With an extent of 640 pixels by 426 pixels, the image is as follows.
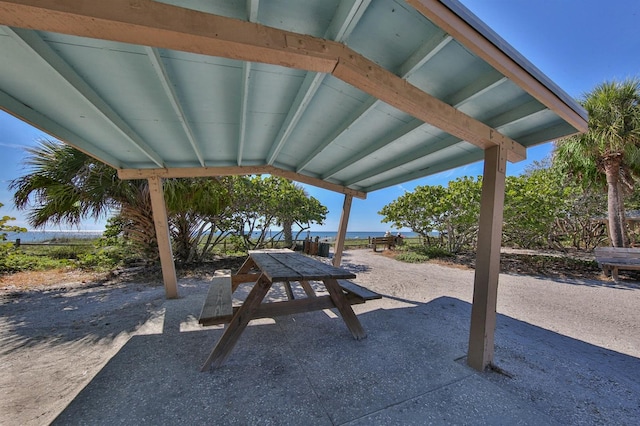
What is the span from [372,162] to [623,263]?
6.99 meters

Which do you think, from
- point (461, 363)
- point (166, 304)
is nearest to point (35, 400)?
point (166, 304)

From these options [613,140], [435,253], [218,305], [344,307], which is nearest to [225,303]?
[218,305]

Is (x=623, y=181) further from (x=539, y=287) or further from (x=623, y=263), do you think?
(x=539, y=287)

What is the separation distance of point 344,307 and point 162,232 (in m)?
3.30

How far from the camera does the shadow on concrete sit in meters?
1.62

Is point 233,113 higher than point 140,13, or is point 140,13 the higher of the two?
point 233,113

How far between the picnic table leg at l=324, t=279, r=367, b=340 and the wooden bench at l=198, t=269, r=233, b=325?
1.04 meters

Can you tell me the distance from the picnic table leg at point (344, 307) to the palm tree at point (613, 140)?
7960mm

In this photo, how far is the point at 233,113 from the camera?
8.61 ft

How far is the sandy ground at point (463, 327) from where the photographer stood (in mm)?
1782

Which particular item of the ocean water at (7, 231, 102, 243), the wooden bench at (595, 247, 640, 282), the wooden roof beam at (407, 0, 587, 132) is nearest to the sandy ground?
the wooden bench at (595, 247, 640, 282)

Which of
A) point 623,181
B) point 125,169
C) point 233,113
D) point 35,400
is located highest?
point 623,181

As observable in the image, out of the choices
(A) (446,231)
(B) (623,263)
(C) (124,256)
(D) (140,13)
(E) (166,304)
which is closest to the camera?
(D) (140,13)

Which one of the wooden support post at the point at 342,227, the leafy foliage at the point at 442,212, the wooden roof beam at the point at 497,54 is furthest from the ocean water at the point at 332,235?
the wooden roof beam at the point at 497,54
